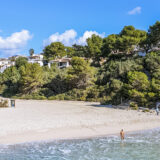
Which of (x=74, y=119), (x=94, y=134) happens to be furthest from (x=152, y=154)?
(x=74, y=119)

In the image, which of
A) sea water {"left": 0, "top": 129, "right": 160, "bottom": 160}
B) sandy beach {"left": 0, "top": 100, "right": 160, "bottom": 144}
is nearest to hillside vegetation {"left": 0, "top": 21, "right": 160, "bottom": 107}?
sandy beach {"left": 0, "top": 100, "right": 160, "bottom": 144}

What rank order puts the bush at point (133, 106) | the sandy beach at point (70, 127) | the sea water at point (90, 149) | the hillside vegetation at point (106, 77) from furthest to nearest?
1. the hillside vegetation at point (106, 77)
2. the bush at point (133, 106)
3. the sandy beach at point (70, 127)
4. the sea water at point (90, 149)

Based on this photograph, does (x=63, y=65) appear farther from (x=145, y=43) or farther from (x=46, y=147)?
(x=46, y=147)

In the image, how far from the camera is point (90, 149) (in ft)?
39.6

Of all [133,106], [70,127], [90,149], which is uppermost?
[133,106]

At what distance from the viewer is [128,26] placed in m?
46.8

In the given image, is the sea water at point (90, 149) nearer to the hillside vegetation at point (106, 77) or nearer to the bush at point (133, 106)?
the bush at point (133, 106)

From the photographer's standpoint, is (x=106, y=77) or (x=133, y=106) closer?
(x=133, y=106)

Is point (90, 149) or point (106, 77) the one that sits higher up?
point (106, 77)

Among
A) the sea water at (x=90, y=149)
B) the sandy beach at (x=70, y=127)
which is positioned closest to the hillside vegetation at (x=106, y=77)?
the sandy beach at (x=70, y=127)

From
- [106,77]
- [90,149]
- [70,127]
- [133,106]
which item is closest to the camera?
[90,149]

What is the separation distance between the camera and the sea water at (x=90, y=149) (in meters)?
11.1

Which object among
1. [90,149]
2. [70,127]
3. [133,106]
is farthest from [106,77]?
[90,149]

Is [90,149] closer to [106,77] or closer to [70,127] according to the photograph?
[70,127]
